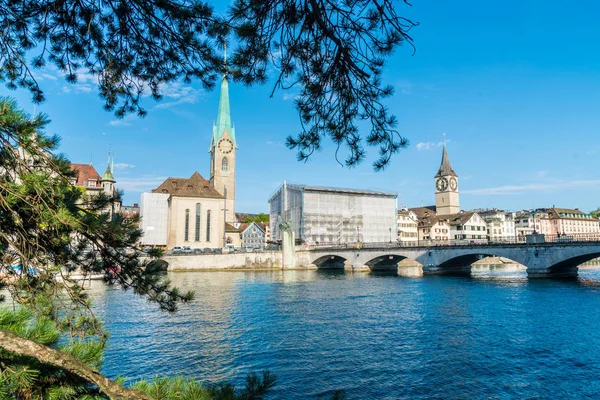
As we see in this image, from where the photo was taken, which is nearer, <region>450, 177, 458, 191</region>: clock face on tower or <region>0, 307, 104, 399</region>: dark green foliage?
<region>0, 307, 104, 399</region>: dark green foliage

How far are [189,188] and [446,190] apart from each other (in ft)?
237

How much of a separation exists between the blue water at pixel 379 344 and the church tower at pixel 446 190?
90.5 meters

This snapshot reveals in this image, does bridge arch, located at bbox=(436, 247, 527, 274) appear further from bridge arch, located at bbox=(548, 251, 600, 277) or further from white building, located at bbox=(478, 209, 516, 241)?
white building, located at bbox=(478, 209, 516, 241)

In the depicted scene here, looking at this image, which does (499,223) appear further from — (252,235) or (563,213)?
(252,235)

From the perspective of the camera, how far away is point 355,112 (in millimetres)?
6023

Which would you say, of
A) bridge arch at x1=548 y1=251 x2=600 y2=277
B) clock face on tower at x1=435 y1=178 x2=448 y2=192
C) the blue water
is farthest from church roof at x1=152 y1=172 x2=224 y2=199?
clock face on tower at x1=435 y1=178 x2=448 y2=192

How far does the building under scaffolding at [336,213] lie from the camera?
235 feet

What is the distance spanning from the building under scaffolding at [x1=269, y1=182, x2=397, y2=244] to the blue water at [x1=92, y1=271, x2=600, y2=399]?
4592 centimetres

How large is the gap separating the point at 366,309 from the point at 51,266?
801 inches

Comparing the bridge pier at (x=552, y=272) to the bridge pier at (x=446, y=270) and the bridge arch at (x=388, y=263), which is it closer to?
the bridge pier at (x=446, y=270)

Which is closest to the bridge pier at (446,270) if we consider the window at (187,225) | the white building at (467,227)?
the window at (187,225)

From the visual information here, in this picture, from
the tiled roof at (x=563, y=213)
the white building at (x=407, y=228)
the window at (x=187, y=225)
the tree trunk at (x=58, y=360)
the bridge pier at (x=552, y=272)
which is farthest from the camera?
the tiled roof at (x=563, y=213)

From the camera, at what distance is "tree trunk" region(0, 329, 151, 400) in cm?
245

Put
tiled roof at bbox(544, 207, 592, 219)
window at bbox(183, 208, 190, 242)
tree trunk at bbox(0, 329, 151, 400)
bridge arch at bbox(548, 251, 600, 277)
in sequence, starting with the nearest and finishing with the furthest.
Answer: tree trunk at bbox(0, 329, 151, 400)
bridge arch at bbox(548, 251, 600, 277)
window at bbox(183, 208, 190, 242)
tiled roof at bbox(544, 207, 592, 219)
